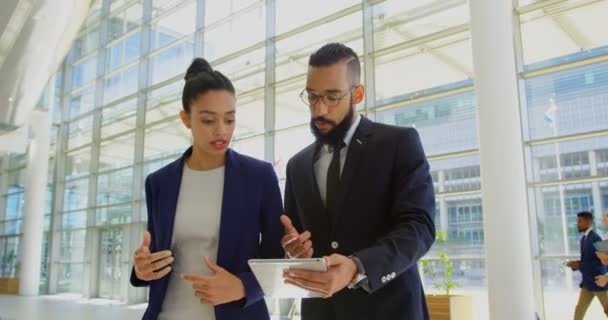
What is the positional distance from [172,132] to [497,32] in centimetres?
946

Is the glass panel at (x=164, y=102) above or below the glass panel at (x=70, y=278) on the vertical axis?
above

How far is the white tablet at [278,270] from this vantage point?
3.69 feet

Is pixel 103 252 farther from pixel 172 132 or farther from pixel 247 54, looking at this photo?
pixel 247 54

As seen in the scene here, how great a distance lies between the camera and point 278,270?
117cm

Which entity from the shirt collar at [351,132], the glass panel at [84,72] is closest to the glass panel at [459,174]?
the shirt collar at [351,132]

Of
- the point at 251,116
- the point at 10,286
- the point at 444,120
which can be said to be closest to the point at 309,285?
the point at 444,120

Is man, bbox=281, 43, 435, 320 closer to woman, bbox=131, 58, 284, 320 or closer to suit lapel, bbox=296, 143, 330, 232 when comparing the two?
suit lapel, bbox=296, 143, 330, 232

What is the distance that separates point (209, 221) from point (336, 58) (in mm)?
591

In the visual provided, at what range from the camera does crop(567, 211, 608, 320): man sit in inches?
244

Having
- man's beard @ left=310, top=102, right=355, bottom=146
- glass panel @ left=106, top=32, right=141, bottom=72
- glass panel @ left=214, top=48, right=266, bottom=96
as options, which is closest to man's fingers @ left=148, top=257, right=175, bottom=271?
man's beard @ left=310, top=102, right=355, bottom=146

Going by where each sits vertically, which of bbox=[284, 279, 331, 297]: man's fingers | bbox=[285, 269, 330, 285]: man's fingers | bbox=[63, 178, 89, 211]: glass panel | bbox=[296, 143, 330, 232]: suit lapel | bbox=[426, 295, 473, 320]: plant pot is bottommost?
bbox=[426, 295, 473, 320]: plant pot

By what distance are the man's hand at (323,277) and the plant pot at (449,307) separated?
667 centimetres

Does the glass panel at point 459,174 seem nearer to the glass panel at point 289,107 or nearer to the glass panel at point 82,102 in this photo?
the glass panel at point 289,107

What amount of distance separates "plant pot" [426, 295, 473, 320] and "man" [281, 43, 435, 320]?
6313mm
